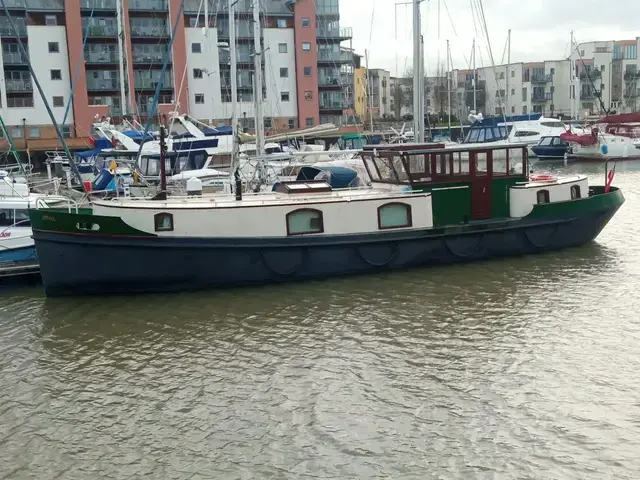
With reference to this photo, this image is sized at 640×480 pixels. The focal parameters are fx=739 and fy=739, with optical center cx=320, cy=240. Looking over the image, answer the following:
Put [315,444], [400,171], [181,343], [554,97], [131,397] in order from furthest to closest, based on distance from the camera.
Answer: [554,97] < [400,171] < [181,343] < [131,397] < [315,444]

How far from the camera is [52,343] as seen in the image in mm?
13148

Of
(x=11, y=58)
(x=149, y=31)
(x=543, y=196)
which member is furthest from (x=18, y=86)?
(x=543, y=196)

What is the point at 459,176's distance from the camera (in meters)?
17.3

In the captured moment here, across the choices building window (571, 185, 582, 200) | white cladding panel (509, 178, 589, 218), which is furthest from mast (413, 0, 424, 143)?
white cladding panel (509, 178, 589, 218)

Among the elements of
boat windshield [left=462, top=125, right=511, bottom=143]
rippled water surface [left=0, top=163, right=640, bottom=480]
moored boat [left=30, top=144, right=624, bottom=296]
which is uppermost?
boat windshield [left=462, top=125, right=511, bottom=143]

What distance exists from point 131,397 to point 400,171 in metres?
9.02

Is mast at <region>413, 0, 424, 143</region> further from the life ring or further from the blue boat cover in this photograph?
the life ring

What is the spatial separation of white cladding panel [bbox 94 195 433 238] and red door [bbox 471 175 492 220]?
1.21 metres

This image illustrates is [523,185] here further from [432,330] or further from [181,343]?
[181,343]

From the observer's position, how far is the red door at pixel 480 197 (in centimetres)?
1736

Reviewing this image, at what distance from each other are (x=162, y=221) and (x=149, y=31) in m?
53.0

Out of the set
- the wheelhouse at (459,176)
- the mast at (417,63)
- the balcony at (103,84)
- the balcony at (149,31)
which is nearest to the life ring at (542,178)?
the wheelhouse at (459,176)

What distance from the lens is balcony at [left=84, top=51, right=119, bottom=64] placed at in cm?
6247

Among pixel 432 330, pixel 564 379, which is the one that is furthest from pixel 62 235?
pixel 564 379
